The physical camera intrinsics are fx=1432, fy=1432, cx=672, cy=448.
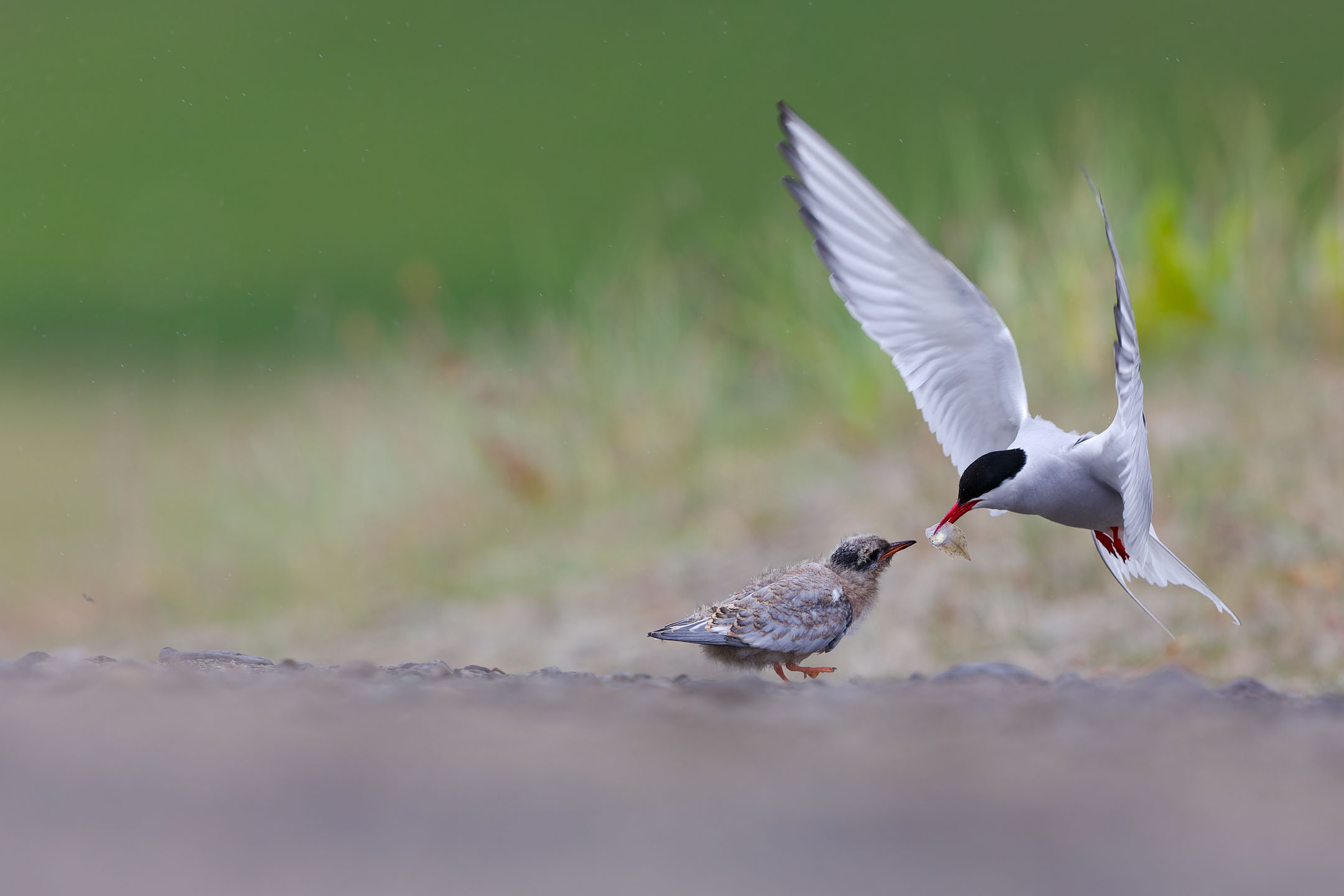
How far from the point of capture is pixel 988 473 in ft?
8.93

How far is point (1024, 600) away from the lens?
5074mm

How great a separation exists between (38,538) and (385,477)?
172 inches

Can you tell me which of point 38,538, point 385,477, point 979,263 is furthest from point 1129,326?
point 38,538

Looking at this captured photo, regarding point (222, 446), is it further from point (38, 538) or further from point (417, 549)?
point (38, 538)

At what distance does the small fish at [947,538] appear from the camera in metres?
2.73

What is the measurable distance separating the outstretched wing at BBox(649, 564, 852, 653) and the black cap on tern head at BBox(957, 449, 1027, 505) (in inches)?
15.7

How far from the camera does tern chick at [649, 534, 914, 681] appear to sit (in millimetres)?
2838

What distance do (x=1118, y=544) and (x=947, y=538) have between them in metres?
0.65

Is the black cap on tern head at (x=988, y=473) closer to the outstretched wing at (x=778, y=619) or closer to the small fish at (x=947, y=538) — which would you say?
the small fish at (x=947, y=538)

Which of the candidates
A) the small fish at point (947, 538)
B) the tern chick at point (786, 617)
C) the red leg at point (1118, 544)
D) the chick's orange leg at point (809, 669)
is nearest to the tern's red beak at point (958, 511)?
the small fish at point (947, 538)

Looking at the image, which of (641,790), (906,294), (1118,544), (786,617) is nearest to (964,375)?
(906,294)

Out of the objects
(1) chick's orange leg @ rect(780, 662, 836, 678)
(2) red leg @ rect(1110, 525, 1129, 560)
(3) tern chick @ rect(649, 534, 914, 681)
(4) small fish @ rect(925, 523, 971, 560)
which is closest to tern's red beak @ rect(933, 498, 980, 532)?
(4) small fish @ rect(925, 523, 971, 560)

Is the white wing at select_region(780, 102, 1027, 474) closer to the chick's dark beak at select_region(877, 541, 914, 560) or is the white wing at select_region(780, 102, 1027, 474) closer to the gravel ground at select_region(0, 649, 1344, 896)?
the chick's dark beak at select_region(877, 541, 914, 560)

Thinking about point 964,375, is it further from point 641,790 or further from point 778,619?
point 641,790
